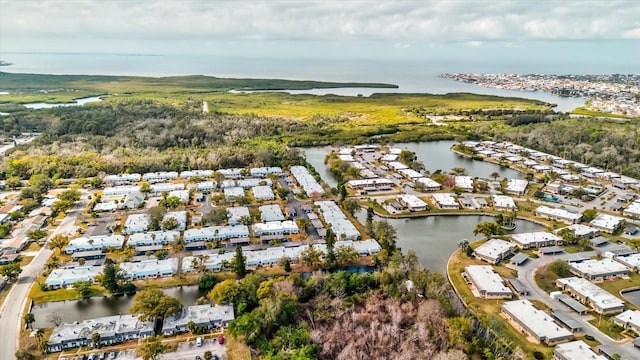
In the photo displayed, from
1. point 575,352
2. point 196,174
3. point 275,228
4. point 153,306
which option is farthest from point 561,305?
point 196,174

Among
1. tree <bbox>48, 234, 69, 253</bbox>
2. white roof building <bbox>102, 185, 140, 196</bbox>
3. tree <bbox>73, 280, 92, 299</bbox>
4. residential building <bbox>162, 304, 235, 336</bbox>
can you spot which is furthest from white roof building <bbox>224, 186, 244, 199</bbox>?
residential building <bbox>162, 304, 235, 336</bbox>

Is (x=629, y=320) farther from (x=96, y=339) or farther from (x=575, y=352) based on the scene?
(x=96, y=339)

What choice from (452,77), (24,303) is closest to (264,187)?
(24,303)

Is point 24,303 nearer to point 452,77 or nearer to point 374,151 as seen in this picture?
point 374,151

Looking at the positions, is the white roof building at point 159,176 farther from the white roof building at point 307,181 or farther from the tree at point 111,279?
the tree at point 111,279

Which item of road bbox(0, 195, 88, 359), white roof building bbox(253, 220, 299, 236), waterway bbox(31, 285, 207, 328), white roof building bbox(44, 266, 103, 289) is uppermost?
white roof building bbox(253, 220, 299, 236)

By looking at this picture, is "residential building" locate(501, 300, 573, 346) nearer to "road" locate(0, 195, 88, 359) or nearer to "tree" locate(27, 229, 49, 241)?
"road" locate(0, 195, 88, 359)

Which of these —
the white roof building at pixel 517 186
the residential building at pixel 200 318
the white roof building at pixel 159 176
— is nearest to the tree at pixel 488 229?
the white roof building at pixel 517 186
